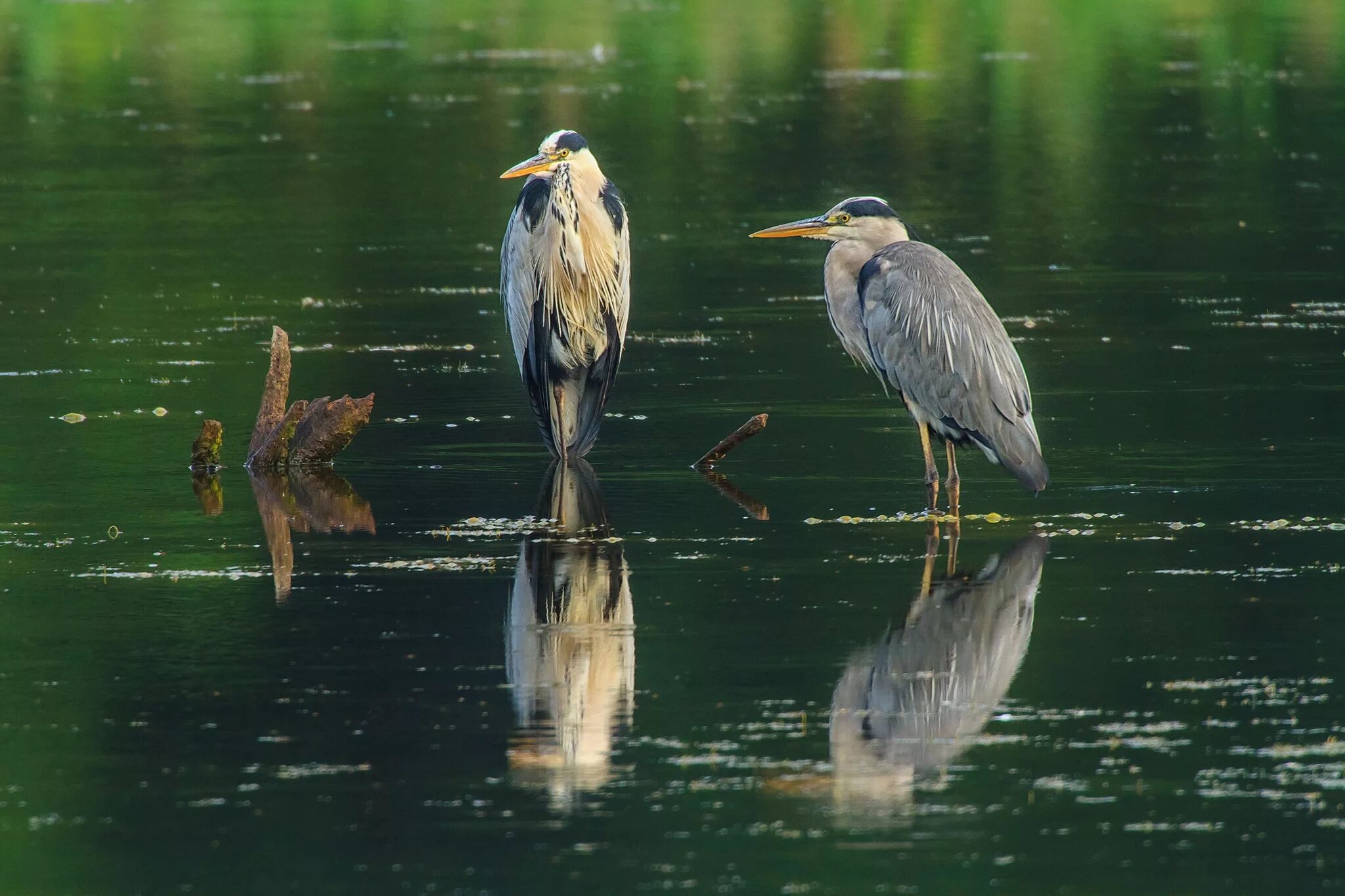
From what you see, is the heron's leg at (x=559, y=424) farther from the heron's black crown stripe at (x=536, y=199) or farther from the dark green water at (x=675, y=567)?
the heron's black crown stripe at (x=536, y=199)

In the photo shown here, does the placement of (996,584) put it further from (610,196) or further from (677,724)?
Result: (610,196)

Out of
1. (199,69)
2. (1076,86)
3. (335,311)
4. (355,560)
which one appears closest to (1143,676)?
(355,560)

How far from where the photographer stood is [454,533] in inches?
349

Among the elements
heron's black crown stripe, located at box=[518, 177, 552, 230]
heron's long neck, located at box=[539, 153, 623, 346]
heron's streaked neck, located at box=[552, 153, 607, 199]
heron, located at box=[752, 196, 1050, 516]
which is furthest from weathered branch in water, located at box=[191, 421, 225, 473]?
heron, located at box=[752, 196, 1050, 516]

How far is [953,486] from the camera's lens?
9.43 m

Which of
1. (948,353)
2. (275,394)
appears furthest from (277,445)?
(948,353)

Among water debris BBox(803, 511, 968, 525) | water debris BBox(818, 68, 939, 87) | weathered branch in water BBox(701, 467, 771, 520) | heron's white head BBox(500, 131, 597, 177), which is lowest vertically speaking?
water debris BBox(803, 511, 968, 525)

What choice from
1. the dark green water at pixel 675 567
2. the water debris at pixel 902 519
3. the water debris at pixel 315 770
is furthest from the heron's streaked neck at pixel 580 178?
the water debris at pixel 315 770

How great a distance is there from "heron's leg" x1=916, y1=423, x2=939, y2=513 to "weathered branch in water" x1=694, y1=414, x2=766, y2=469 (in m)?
0.72

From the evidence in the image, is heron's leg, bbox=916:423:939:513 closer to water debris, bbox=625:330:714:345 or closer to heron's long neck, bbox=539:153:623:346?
heron's long neck, bbox=539:153:623:346

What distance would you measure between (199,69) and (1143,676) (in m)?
27.2

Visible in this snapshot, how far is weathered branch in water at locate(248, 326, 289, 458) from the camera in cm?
1013

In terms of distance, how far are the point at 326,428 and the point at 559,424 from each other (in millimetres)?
1119

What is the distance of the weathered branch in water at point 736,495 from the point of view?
922 centimetres
